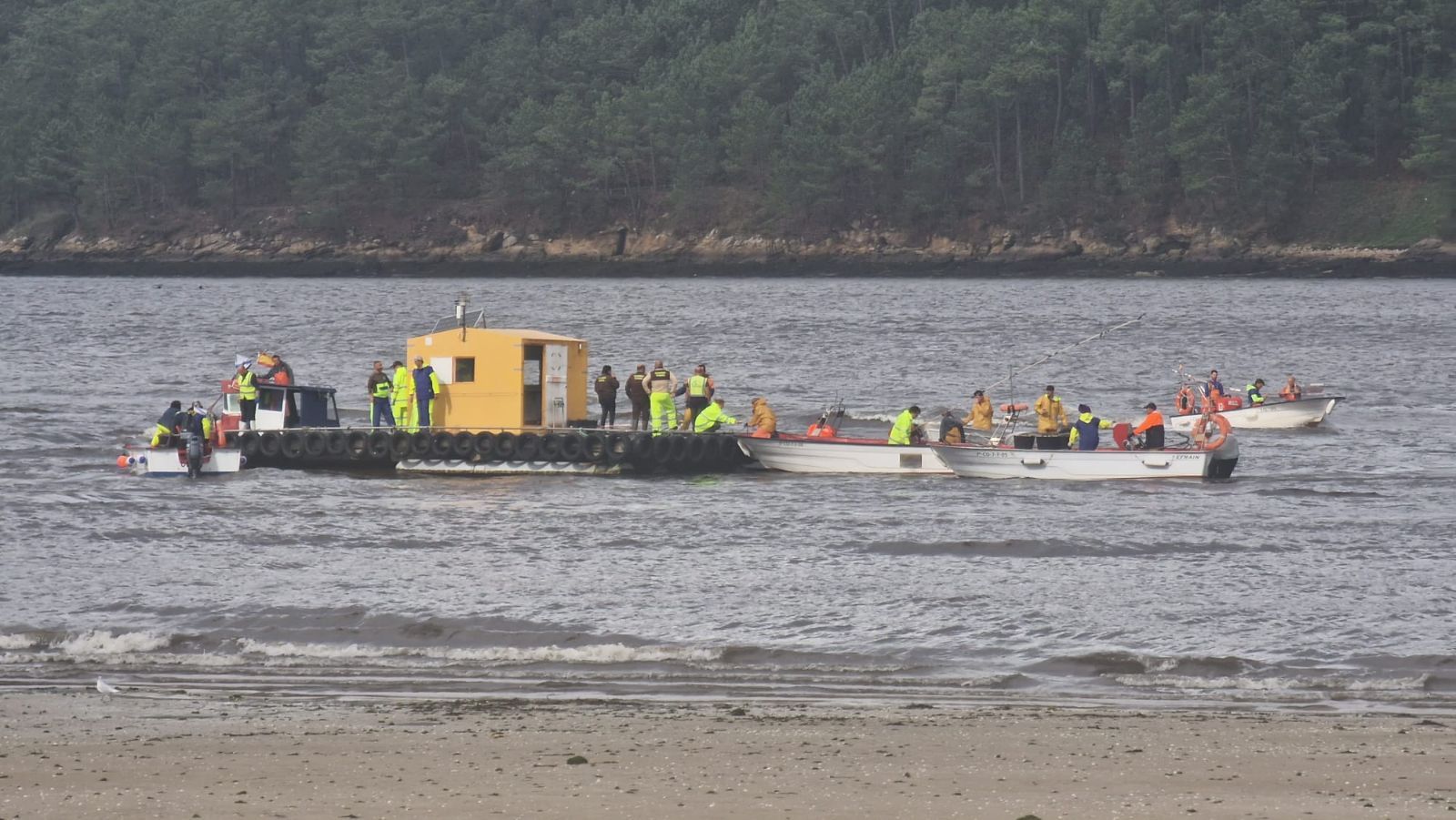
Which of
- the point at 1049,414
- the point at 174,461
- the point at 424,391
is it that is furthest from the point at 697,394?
the point at 174,461

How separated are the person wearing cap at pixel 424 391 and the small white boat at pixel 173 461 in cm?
325

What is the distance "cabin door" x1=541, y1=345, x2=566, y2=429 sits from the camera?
3269cm

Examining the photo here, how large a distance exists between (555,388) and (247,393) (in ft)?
18.4

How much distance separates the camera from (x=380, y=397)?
33.5m

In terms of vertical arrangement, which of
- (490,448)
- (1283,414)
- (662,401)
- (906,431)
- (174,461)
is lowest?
(174,461)

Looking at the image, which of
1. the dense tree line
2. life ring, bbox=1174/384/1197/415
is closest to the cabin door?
life ring, bbox=1174/384/1197/415

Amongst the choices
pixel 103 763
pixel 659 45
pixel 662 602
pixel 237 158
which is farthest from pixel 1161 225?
pixel 103 763

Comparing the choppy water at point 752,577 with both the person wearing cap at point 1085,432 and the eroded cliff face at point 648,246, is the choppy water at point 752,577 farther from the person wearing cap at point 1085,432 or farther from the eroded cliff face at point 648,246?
the eroded cliff face at point 648,246

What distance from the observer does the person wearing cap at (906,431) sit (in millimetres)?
32312

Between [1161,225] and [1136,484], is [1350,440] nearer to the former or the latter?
[1136,484]

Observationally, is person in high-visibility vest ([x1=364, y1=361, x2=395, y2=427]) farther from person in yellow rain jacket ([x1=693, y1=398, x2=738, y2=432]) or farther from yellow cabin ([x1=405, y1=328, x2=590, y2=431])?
person in yellow rain jacket ([x1=693, y1=398, x2=738, y2=432])

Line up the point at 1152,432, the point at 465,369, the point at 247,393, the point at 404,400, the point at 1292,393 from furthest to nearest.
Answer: the point at 1292,393, the point at 247,393, the point at 404,400, the point at 465,369, the point at 1152,432

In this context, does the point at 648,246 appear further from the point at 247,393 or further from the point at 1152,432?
the point at 1152,432

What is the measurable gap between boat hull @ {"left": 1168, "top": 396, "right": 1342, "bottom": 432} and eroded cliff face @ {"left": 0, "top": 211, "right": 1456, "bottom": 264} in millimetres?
84190
